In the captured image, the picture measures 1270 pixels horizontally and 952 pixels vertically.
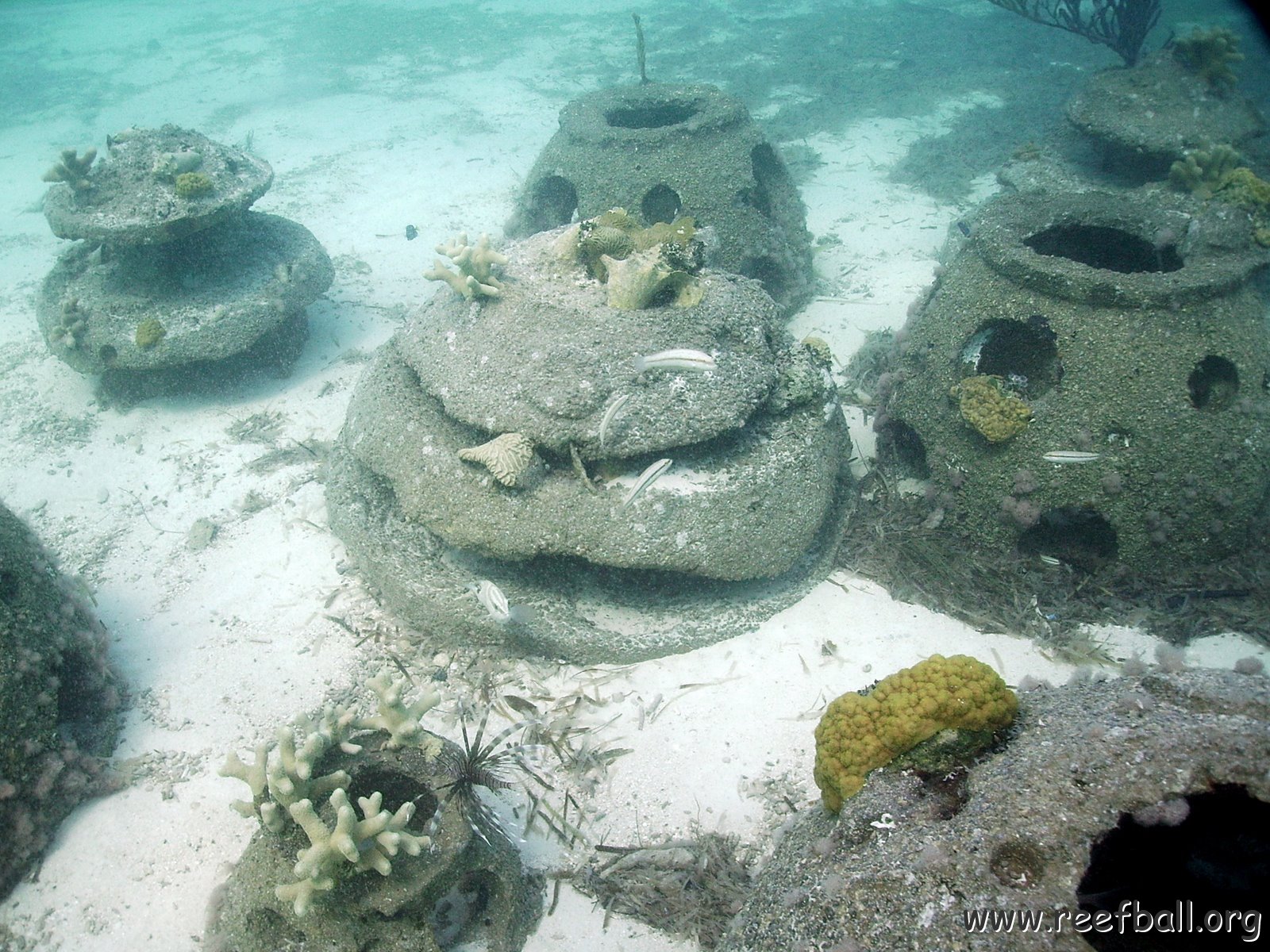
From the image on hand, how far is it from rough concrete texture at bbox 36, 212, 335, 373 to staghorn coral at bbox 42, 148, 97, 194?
692mm

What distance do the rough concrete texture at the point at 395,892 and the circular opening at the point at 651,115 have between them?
9103 millimetres

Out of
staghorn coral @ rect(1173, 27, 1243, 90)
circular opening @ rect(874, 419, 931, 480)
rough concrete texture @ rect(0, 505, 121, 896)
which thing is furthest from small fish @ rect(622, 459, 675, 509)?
staghorn coral @ rect(1173, 27, 1243, 90)

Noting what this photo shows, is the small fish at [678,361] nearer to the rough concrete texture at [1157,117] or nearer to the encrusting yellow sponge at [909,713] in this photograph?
the encrusting yellow sponge at [909,713]

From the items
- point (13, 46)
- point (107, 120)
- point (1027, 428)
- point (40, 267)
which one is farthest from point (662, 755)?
point (13, 46)

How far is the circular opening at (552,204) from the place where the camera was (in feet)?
30.9

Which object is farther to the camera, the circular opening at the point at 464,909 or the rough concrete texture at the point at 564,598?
the rough concrete texture at the point at 564,598

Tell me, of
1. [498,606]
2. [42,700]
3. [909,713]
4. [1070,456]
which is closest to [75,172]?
[42,700]

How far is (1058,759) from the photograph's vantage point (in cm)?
251

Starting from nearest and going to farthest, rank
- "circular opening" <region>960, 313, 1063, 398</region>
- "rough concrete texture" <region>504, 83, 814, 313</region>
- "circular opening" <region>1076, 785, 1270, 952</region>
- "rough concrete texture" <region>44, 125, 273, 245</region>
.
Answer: "circular opening" <region>1076, 785, 1270, 952</region> → "circular opening" <region>960, 313, 1063, 398</region> → "rough concrete texture" <region>44, 125, 273, 245</region> → "rough concrete texture" <region>504, 83, 814, 313</region>

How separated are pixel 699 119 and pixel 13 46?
1487 inches

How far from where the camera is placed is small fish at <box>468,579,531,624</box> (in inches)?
169

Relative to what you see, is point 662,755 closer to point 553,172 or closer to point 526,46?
point 553,172

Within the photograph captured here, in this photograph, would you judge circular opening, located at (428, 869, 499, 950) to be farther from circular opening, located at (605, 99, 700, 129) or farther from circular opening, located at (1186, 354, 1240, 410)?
circular opening, located at (605, 99, 700, 129)

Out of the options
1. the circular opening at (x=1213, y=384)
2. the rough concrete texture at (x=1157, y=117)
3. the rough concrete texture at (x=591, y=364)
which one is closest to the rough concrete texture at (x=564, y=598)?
the rough concrete texture at (x=591, y=364)
